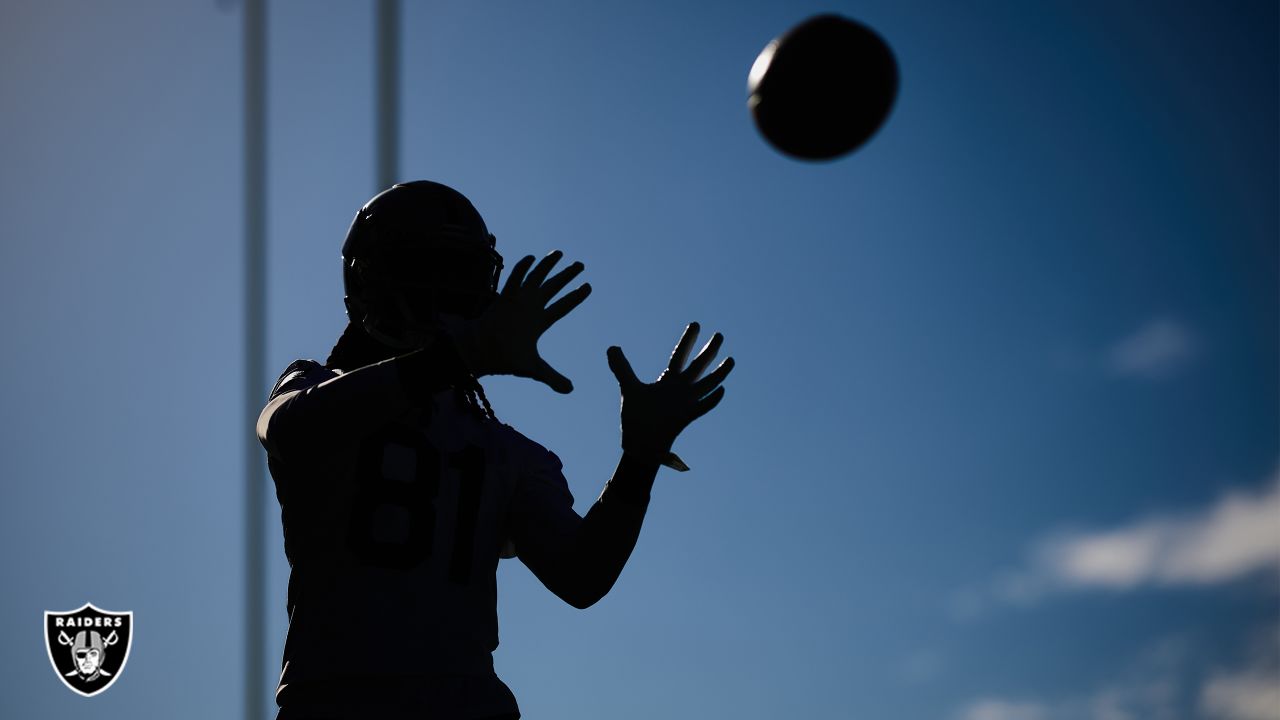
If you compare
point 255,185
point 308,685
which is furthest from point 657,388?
point 255,185

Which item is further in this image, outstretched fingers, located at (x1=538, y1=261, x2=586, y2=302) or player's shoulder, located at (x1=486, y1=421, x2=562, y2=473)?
player's shoulder, located at (x1=486, y1=421, x2=562, y2=473)

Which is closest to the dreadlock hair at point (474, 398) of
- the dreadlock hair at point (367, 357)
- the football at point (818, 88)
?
the dreadlock hair at point (367, 357)

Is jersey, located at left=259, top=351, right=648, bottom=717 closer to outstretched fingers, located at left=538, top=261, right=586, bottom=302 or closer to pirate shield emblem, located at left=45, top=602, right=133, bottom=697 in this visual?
outstretched fingers, located at left=538, top=261, right=586, bottom=302

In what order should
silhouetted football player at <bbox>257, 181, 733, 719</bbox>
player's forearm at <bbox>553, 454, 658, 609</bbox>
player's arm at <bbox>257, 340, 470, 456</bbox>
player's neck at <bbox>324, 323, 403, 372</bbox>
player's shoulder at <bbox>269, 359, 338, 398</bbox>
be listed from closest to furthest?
player's arm at <bbox>257, 340, 470, 456</bbox>, silhouetted football player at <bbox>257, 181, 733, 719</bbox>, player's shoulder at <bbox>269, 359, 338, 398</bbox>, player's forearm at <bbox>553, 454, 658, 609</bbox>, player's neck at <bbox>324, 323, 403, 372</bbox>

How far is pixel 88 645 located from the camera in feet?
33.1

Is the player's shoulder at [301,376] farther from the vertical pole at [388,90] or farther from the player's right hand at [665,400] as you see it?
the vertical pole at [388,90]

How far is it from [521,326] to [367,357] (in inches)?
30.9

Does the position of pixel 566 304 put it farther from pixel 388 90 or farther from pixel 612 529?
pixel 388 90

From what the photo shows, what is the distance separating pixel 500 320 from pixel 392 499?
0.62m

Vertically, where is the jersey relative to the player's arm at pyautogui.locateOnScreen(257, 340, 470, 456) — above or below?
below

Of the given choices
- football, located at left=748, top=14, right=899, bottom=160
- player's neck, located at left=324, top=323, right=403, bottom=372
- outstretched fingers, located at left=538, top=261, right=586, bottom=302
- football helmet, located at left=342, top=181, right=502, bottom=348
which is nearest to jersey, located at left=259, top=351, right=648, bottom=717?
player's neck, located at left=324, top=323, right=403, bottom=372

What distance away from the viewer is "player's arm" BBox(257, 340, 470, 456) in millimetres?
2826

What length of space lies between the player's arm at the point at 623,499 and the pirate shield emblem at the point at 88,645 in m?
7.88

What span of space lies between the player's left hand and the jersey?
207 mm
